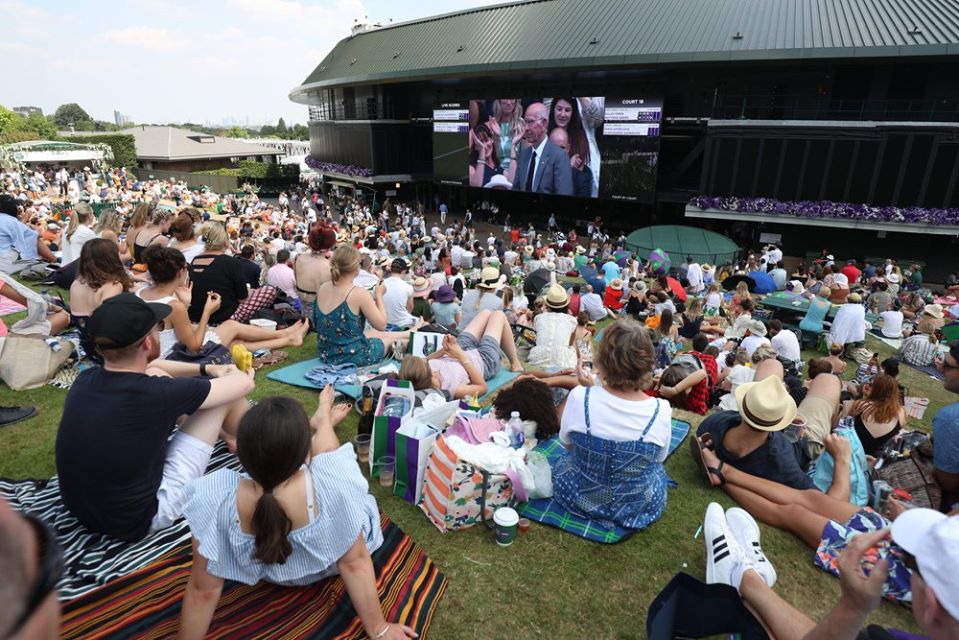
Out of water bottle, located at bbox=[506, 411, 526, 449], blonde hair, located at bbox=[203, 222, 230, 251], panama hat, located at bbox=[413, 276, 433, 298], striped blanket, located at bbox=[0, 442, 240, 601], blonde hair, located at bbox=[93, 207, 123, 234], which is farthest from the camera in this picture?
panama hat, located at bbox=[413, 276, 433, 298]

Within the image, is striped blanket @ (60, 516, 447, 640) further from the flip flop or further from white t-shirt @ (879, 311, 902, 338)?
white t-shirt @ (879, 311, 902, 338)

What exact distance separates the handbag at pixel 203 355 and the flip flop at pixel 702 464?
424 cm

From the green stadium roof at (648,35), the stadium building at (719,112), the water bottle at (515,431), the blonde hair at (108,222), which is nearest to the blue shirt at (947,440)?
the water bottle at (515,431)

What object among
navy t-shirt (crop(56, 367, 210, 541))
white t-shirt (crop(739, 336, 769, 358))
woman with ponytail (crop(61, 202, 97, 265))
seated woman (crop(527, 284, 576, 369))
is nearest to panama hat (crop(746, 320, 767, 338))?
Result: white t-shirt (crop(739, 336, 769, 358))

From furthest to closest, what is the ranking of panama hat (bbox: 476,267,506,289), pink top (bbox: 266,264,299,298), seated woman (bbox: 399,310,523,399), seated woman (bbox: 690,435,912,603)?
1. pink top (bbox: 266,264,299,298)
2. panama hat (bbox: 476,267,506,289)
3. seated woman (bbox: 399,310,523,399)
4. seated woman (bbox: 690,435,912,603)

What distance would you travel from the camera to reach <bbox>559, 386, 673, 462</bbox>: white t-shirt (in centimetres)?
308

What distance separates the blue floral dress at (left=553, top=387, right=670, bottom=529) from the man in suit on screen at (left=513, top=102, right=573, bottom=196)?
2415cm

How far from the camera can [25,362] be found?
16.9ft

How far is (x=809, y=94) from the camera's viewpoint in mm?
20969

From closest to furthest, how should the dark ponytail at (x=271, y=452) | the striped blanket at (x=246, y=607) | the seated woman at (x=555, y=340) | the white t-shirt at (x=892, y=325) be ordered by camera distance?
the dark ponytail at (x=271, y=452) → the striped blanket at (x=246, y=607) → the seated woman at (x=555, y=340) → the white t-shirt at (x=892, y=325)

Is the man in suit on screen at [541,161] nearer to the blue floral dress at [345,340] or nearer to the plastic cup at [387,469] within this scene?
the blue floral dress at [345,340]

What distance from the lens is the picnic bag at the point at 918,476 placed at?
374 cm

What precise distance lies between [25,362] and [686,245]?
17.7 m

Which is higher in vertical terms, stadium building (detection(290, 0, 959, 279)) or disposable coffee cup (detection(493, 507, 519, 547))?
stadium building (detection(290, 0, 959, 279))
